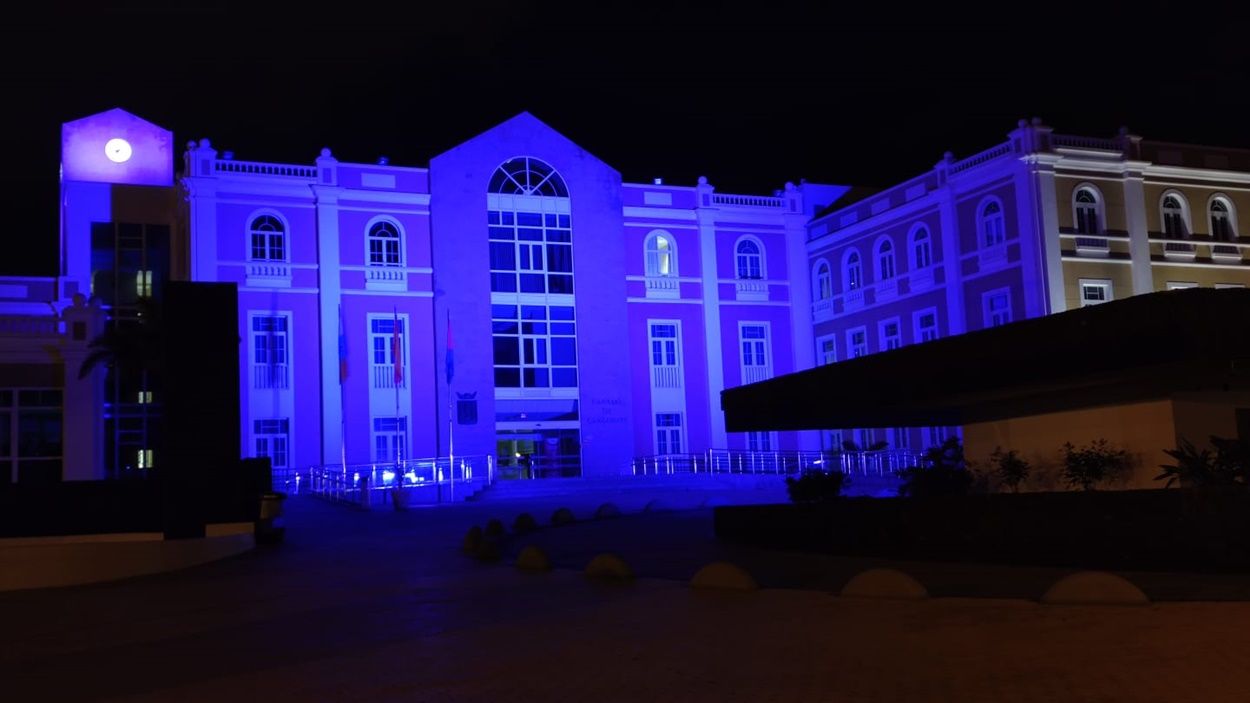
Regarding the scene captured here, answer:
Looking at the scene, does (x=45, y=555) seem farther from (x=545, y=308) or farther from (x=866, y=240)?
(x=866, y=240)

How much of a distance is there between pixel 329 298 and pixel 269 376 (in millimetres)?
3201

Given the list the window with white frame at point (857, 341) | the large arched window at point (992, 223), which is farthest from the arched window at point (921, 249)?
the window with white frame at point (857, 341)

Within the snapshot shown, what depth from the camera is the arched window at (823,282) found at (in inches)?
1842

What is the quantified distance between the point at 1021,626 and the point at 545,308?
3520 cm

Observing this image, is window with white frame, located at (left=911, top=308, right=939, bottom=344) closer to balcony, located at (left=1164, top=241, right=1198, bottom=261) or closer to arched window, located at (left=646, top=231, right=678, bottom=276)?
balcony, located at (left=1164, top=241, right=1198, bottom=261)

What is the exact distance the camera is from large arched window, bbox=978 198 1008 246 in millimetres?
37656

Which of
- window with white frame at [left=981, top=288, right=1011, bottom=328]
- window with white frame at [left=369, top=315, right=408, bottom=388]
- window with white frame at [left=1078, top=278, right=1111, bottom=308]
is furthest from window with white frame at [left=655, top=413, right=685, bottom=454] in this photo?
window with white frame at [left=1078, top=278, right=1111, bottom=308]

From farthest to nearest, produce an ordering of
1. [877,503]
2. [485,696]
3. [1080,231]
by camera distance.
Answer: [1080,231], [877,503], [485,696]

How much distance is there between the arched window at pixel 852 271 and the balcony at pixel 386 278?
16.0 meters

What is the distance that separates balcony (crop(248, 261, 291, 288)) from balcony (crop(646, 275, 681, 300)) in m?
13.0

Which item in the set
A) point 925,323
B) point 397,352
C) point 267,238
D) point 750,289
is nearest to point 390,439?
point 397,352

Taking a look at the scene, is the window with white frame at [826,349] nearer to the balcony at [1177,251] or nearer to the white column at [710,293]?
the white column at [710,293]

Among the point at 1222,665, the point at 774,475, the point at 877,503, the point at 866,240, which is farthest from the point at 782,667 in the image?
the point at 866,240

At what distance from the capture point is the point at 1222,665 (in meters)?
7.90
